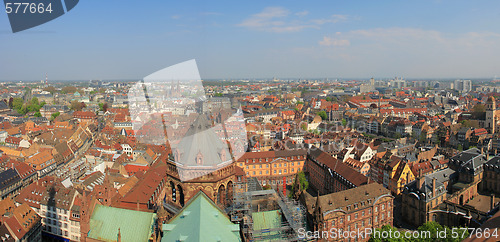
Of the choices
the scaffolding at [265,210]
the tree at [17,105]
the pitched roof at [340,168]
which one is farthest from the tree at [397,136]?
the tree at [17,105]

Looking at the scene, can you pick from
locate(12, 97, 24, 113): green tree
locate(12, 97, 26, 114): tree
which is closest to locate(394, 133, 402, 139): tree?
locate(12, 97, 26, 114): tree

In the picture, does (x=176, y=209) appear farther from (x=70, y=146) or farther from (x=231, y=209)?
(x=70, y=146)

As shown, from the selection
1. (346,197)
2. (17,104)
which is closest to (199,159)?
(346,197)

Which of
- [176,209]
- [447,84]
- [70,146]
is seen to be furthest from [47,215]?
[447,84]

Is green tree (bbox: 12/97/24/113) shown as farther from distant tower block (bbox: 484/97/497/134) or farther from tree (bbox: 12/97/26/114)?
distant tower block (bbox: 484/97/497/134)

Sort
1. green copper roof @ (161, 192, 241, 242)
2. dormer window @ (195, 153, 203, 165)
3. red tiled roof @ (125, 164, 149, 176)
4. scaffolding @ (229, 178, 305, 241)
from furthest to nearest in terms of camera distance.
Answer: red tiled roof @ (125, 164, 149, 176) → dormer window @ (195, 153, 203, 165) → scaffolding @ (229, 178, 305, 241) → green copper roof @ (161, 192, 241, 242)

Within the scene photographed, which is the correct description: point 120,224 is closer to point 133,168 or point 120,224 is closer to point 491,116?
point 133,168

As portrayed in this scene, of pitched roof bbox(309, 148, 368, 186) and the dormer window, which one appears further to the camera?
pitched roof bbox(309, 148, 368, 186)
